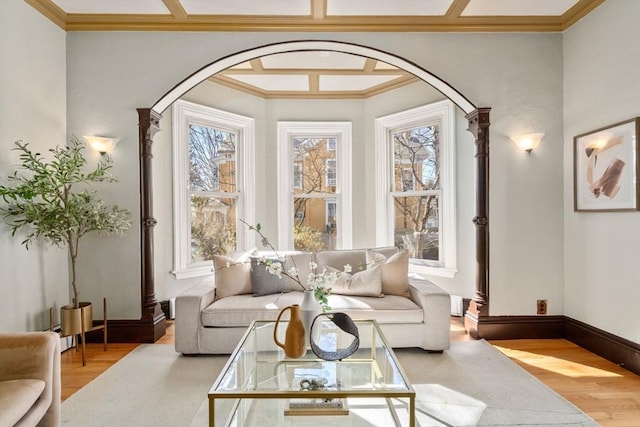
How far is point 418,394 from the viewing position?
2.42 m

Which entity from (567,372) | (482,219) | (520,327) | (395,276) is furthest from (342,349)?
(520,327)

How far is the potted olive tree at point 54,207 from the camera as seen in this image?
2766mm

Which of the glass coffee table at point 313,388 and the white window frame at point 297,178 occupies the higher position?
the white window frame at point 297,178

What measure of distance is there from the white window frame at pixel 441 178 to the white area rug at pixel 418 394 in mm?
1413

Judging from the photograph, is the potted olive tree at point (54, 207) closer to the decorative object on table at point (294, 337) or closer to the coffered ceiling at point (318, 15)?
the coffered ceiling at point (318, 15)

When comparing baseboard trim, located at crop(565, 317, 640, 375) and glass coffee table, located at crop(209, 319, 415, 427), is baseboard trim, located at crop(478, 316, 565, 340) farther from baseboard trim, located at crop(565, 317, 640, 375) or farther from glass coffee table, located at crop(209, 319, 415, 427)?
glass coffee table, located at crop(209, 319, 415, 427)

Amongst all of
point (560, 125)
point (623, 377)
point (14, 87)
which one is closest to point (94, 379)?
point (14, 87)

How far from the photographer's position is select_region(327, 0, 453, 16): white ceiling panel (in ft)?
10.3

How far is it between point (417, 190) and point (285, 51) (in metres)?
2.30

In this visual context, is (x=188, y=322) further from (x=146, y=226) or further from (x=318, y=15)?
(x=318, y=15)

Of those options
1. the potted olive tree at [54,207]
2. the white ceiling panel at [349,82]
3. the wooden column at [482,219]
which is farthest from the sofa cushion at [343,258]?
the white ceiling panel at [349,82]

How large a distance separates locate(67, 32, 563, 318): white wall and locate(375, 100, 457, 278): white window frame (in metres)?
0.75

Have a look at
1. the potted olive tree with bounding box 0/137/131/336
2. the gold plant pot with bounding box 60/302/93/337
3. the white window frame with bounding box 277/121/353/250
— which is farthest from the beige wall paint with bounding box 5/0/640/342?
the white window frame with bounding box 277/121/353/250

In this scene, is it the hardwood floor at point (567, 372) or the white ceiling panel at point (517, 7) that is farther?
the white ceiling panel at point (517, 7)
